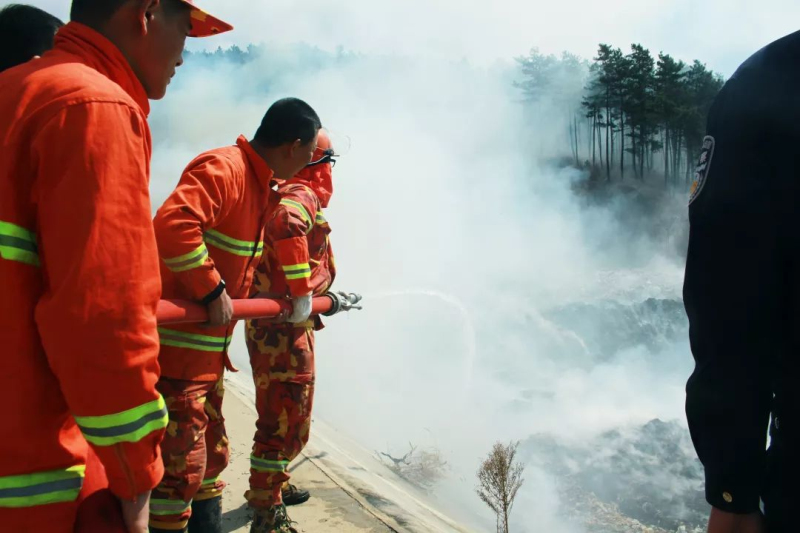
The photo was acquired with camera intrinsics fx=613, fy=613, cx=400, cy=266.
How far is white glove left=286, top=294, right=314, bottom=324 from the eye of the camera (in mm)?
2816

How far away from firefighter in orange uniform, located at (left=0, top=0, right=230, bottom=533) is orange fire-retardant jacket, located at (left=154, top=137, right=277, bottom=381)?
1.03m

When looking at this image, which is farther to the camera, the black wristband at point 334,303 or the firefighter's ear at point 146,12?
the black wristband at point 334,303

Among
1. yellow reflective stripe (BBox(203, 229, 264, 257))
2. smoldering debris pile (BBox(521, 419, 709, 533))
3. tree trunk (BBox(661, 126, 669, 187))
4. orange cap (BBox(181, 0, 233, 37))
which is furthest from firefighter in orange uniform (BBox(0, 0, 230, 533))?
tree trunk (BBox(661, 126, 669, 187))

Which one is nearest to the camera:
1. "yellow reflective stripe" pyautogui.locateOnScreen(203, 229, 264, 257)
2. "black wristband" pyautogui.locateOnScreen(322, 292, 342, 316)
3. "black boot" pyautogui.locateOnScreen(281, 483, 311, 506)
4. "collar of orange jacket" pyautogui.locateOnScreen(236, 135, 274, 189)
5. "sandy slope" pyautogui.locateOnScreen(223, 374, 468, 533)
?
"yellow reflective stripe" pyautogui.locateOnScreen(203, 229, 264, 257)

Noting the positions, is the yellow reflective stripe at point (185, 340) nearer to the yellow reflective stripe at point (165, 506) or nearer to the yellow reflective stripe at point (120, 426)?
the yellow reflective stripe at point (165, 506)

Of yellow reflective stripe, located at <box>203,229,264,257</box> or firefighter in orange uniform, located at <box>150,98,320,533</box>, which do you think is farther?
yellow reflective stripe, located at <box>203,229,264,257</box>

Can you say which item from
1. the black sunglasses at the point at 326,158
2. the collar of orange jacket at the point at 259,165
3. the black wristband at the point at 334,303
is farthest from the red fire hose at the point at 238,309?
the black sunglasses at the point at 326,158

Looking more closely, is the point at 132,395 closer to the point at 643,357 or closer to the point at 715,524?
the point at 715,524

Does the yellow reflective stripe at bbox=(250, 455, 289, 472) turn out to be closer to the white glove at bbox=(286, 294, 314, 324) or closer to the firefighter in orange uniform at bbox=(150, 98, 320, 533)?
the firefighter in orange uniform at bbox=(150, 98, 320, 533)

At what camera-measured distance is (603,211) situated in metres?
31.9

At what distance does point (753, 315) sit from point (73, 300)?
4.05 feet

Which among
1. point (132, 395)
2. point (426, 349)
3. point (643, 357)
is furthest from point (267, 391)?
point (643, 357)

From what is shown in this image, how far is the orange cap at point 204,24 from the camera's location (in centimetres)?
156

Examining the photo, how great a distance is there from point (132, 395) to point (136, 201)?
A: 1.17ft
